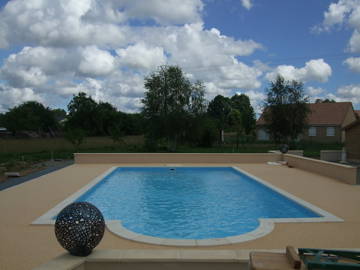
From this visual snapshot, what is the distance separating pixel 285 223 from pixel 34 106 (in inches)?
2460

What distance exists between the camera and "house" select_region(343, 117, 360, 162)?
20.4 metres

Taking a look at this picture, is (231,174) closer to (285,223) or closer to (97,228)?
(285,223)

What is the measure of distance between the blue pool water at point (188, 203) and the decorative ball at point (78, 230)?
3.41 m

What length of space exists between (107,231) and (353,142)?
19.2 m

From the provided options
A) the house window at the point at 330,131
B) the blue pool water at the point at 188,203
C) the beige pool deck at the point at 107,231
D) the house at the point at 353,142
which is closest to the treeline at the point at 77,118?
the house window at the point at 330,131

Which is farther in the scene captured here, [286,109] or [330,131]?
[330,131]

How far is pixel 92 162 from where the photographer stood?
17.9 metres

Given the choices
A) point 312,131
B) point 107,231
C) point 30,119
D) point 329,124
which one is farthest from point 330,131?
point 30,119

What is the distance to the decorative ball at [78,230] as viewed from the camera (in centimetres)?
380

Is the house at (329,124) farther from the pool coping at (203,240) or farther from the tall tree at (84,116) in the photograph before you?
the pool coping at (203,240)

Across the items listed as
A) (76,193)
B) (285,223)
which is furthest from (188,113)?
(285,223)

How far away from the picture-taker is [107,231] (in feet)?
20.3

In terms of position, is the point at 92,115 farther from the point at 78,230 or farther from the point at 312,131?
the point at 78,230

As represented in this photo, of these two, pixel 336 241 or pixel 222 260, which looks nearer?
pixel 222 260
